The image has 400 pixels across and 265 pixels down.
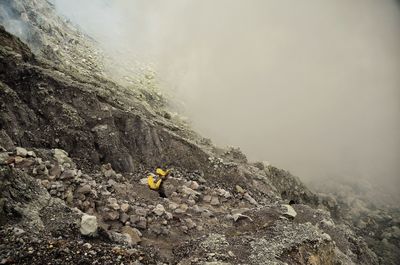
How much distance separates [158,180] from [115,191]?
1837mm

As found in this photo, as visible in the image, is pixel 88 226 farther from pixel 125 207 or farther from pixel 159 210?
pixel 159 210

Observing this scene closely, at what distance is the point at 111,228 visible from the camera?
913 cm

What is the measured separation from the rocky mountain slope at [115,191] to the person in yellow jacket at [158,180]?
221 millimetres

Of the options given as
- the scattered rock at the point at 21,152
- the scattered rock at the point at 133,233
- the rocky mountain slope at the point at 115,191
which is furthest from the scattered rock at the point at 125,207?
the scattered rock at the point at 21,152

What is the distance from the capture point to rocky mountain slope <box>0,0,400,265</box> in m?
7.73

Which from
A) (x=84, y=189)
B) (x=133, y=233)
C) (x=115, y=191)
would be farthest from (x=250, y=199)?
(x=84, y=189)

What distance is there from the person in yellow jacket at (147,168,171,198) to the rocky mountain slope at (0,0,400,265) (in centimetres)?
22

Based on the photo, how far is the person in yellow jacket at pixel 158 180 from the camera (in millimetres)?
11930

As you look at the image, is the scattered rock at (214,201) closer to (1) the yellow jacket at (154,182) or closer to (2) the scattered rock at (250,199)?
(2) the scattered rock at (250,199)

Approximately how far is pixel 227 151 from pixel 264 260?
8447 millimetres

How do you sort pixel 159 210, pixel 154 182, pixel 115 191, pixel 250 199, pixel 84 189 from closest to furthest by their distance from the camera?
1. pixel 84 189
2. pixel 159 210
3. pixel 115 191
4. pixel 154 182
5. pixel 250 199

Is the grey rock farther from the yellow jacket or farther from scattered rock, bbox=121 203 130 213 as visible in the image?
the yellow jacket

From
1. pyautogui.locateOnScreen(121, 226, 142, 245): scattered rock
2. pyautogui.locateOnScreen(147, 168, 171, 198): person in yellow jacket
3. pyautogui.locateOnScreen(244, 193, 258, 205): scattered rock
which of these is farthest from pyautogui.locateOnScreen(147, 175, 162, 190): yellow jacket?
pyautogui.locateOnScreen(244, 193, 258, 205): scattered rock

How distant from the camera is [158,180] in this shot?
12242 millimetres
